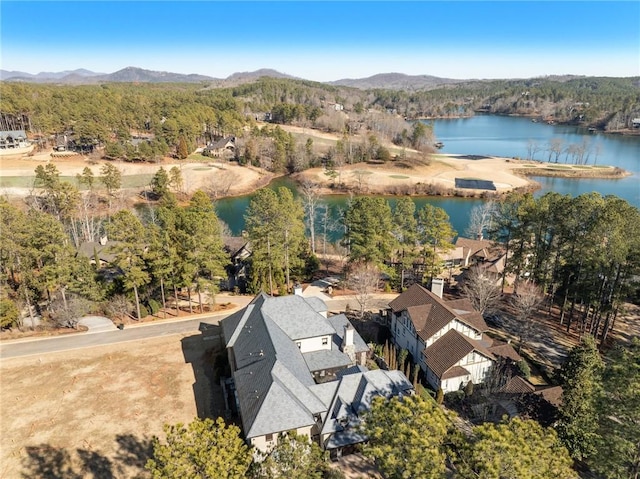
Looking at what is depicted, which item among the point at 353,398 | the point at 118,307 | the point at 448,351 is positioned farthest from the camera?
the point at 118,307

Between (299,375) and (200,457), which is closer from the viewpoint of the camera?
(200,457)

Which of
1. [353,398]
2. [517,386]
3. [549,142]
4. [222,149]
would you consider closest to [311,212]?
[517,386]

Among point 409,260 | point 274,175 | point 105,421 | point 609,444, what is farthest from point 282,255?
point 274,175

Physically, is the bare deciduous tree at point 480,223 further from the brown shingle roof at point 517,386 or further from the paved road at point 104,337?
the paved road at point 104,337

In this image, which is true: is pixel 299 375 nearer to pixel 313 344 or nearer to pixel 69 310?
pixel 313 344

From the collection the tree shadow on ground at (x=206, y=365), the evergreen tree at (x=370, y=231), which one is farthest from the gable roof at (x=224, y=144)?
the tree shadow on ground at (x=206, y=365)

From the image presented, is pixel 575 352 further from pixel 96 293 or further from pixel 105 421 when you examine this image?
pixel 96 293

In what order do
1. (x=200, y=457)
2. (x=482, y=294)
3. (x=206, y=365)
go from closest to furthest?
(x=200, y=457) < (x=206, y=365) < (x=482, y=294)
